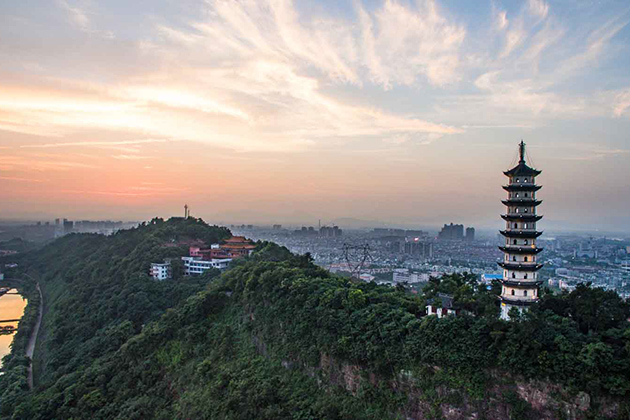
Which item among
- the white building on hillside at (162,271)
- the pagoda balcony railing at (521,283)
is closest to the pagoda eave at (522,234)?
the pagoda balcony railing at (521,283)

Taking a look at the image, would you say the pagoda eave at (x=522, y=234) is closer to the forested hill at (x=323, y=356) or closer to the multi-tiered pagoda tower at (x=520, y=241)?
the multi-tiered pagoda tower at (x=520, y=241)

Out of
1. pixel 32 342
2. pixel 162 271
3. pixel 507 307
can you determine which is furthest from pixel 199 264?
pixel 507 307

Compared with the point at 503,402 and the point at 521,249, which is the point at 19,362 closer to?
the point at 503,402

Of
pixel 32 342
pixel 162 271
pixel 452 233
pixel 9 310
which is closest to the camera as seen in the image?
pixel 32 342

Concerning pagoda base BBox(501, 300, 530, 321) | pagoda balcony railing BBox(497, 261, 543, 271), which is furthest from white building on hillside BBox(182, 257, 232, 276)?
pagoda balcony railing BBox(497, 261, 543, 271)

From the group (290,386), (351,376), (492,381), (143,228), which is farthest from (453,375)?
(143,228)
